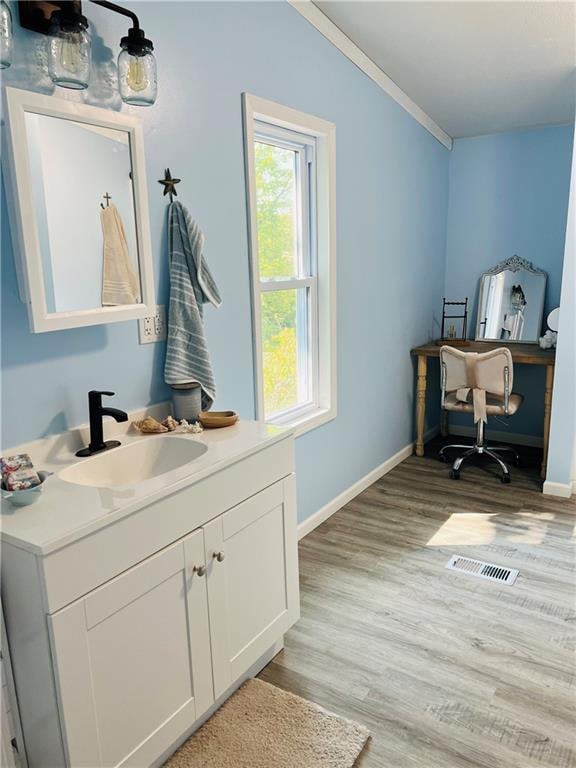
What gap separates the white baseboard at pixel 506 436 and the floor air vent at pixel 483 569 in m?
1.97

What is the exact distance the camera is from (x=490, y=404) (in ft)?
12.7

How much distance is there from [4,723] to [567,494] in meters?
3.15

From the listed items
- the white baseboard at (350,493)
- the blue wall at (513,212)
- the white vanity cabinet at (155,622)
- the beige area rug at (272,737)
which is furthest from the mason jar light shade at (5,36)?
the blue wall at (513,212)

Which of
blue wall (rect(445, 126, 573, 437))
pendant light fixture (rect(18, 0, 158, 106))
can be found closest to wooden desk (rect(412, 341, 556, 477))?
blue wall (rect(445, 126, 573, 437))

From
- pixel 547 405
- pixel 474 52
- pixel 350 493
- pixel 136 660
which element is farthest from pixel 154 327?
pixel 547 405

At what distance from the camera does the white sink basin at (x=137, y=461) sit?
1.76 metres

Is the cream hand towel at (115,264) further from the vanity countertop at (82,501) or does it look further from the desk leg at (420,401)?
the desk leg at (420,401)

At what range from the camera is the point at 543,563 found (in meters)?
2.78

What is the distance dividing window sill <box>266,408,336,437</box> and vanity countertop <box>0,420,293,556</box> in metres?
1.02

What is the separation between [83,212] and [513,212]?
3531mm

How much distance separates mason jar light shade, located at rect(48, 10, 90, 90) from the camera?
61.4 inches

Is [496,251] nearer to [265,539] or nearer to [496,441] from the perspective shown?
[496,441]

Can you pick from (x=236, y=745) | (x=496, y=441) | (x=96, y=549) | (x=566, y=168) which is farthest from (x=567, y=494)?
(x=96, y=549)

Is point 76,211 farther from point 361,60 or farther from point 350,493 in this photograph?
point 350,493
